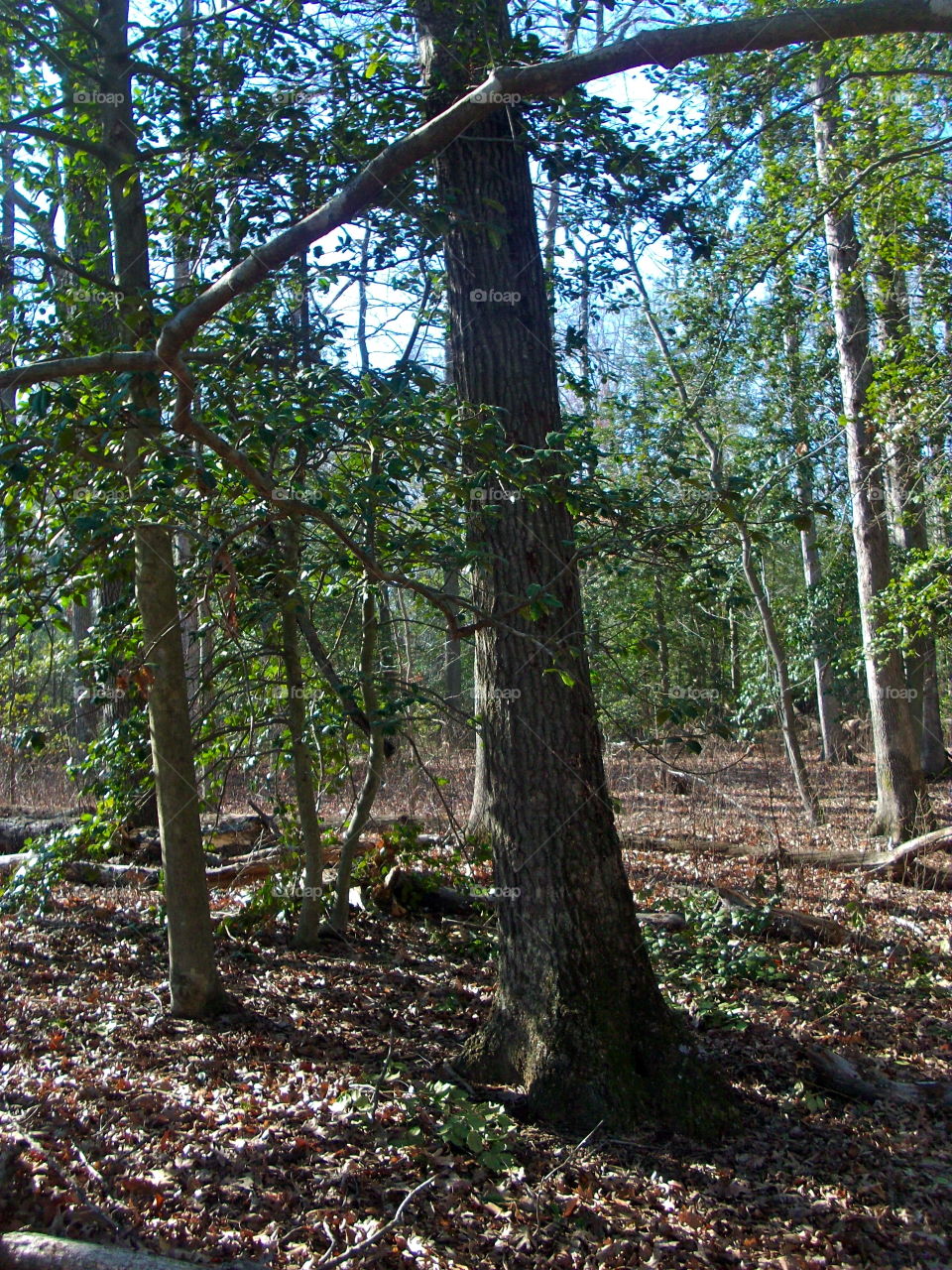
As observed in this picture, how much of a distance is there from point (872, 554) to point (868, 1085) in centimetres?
776

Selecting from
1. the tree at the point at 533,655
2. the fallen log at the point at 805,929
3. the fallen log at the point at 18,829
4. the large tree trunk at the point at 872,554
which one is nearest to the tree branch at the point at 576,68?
the tree at the point at 533,655

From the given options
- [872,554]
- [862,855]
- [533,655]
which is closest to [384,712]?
[533,655]

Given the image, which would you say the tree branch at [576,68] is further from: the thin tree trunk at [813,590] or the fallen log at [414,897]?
the thin tree trunk at [813,590]

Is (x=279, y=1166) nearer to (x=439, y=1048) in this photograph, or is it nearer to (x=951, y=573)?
(x=439, y=1048)

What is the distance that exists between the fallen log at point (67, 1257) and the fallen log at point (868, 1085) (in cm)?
309

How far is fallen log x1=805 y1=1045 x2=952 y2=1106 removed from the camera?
4.75m

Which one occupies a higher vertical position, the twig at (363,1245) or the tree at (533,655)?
the tree at (533,655)

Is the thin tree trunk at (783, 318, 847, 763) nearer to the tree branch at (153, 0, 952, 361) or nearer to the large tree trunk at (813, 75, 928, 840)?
the large tree trunk at (813, 75, 928, 840)

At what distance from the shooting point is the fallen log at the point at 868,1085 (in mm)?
4750

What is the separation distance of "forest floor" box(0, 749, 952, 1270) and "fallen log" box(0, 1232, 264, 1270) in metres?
0.33

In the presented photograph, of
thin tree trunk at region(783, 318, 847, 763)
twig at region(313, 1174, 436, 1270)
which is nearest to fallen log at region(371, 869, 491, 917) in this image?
twig at region(313, 1174, 436, 1270)

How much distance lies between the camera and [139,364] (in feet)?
12.6

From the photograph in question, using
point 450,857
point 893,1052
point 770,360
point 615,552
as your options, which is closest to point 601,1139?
point 893,1052

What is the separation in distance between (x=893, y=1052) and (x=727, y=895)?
8.24ft
